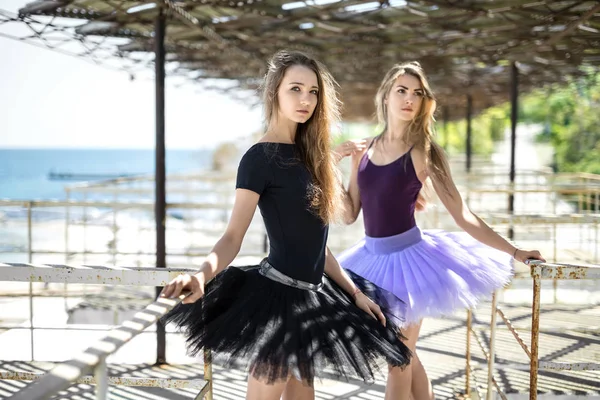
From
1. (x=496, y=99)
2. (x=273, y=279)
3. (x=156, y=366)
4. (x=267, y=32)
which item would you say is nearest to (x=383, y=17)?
(x=267, y=32)

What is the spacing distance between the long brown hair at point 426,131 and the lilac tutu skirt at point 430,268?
0.30 metres

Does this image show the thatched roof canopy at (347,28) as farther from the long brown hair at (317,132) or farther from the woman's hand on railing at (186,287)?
the woman's hand on railing at (186,287)

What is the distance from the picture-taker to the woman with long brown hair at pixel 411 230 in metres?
2.41

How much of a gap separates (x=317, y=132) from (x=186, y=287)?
0.76 meters

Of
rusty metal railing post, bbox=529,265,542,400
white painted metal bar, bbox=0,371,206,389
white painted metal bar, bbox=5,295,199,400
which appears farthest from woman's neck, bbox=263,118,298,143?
rusty metal railing post, bbox=529,265,542,400

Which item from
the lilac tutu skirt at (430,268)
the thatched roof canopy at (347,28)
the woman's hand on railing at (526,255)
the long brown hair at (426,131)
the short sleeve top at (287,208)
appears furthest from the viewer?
the thatched roof canopy at (347,28)

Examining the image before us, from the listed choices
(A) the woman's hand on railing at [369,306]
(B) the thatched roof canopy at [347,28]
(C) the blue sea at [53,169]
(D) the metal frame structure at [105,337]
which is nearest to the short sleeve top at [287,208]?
(A) the woman's hand on railing at [369,306]

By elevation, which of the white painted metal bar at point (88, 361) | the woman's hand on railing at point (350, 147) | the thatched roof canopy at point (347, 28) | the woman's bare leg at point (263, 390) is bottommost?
the woman's bare leg at point (263, 390)

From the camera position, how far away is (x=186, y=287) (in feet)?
5.34

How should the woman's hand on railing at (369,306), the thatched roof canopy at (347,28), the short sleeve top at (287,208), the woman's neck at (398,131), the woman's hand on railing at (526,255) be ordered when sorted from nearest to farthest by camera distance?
the short sleeve top at (287,208) < the woman's hand on railing at (369,306) < the woman's hand on railing at (526,255) < the woman's neck at (398,131) < the thatched roof canopy at (347,28)

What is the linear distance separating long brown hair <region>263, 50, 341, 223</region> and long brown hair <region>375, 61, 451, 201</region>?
24.3 inches

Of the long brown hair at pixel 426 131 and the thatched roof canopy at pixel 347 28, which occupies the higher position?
the thatched roof canopy at pixel 347 28

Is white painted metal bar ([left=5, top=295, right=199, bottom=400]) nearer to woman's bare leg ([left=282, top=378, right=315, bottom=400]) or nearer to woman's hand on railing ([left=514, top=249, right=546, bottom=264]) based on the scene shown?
woman's bare leg ([left=282, top=378, right=315, bottom=400])

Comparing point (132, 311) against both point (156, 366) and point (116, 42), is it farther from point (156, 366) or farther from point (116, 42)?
point (116, 42)
